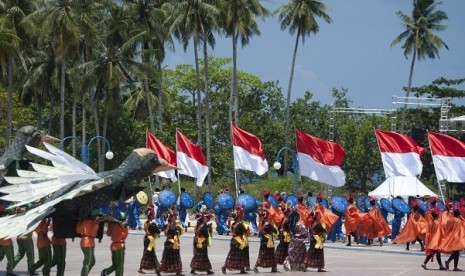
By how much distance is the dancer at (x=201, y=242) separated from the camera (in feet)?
64.6

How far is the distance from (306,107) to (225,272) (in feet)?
142

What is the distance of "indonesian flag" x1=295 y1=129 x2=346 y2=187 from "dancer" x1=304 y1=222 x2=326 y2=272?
24.2 ft

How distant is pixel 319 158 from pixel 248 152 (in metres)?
2.35

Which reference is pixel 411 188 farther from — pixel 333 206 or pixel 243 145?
pixel 243 145

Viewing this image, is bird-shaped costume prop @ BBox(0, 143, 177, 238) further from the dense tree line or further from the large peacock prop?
the dense tree line

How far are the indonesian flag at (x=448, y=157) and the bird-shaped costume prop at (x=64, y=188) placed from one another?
13245mm

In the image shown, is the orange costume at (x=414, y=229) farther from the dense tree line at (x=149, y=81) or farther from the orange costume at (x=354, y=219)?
the dense tree line at (x=149, y=81)

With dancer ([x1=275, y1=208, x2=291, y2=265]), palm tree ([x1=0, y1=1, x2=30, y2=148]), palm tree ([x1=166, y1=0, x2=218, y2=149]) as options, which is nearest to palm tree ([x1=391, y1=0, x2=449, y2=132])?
palm tree ([x1=166, y1=0, x2=218, y2=149])

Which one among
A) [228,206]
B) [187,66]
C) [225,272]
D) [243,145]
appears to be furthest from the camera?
[187,66]

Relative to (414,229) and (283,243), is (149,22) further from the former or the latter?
(283,243)

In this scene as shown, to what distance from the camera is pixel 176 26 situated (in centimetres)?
4784

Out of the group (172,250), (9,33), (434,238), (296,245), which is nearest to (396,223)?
(434,238)

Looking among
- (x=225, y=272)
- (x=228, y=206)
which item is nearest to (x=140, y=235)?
(x=228, y=206)

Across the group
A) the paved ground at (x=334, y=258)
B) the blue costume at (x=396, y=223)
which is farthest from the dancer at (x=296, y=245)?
the blue costume at (x=396, y=223)
